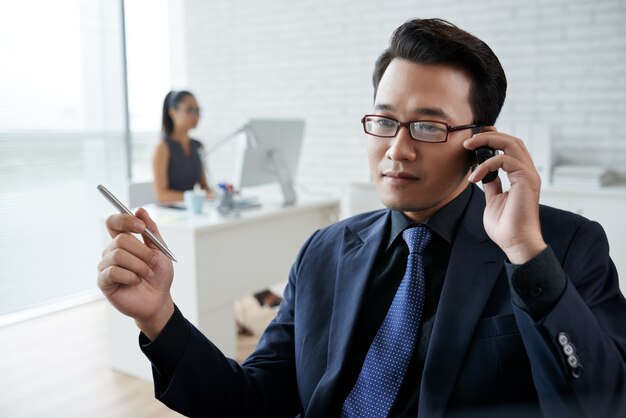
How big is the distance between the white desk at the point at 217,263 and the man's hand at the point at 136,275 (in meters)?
1.65

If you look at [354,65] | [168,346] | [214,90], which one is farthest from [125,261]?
[214,90]

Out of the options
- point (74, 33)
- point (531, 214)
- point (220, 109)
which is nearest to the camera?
point (531, 214)

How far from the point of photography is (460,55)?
3.54 ft

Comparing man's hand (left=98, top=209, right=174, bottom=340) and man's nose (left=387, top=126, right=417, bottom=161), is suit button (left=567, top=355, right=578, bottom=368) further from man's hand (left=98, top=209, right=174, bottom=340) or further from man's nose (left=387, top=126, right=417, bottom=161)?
man's hand (left=98, top=209, right=174, bottom=340)

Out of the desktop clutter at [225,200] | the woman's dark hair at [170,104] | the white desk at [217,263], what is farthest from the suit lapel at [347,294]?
the woman's dark hair at [170,104]

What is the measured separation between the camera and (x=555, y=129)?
12.0ft

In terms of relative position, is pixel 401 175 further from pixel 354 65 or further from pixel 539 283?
pixel 354 65

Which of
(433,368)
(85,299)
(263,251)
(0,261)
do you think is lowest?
(85,299)

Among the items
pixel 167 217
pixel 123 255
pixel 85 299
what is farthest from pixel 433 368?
pixel 85 299

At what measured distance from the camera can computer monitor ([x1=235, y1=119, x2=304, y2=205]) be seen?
10.5 feet

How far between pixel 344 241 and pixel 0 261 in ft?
10.8

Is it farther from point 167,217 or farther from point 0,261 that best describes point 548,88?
point 0,261

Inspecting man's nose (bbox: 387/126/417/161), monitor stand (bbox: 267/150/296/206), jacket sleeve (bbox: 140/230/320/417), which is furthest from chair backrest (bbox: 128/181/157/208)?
man's nose (bbox: 387/126/417/161)

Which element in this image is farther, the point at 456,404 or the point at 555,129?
the point at 555,129
